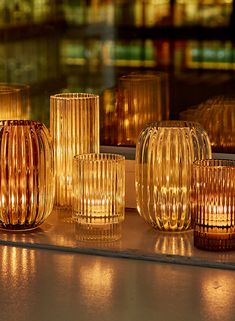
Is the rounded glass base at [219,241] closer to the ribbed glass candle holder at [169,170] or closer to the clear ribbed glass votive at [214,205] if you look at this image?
the clear ribbed glass votive at [214,205]

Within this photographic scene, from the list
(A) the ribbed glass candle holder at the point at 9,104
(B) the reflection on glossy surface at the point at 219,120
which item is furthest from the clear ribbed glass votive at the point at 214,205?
(A) the ribbed glass candle holder at the point at 9,104

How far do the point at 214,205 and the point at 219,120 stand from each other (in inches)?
14.1

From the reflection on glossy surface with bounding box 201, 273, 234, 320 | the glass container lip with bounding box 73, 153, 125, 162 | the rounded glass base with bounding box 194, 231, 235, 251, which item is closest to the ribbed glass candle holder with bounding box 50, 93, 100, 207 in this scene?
the glass container lip with bounding box 73, 153, 125, 162

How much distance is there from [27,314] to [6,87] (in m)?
0.92

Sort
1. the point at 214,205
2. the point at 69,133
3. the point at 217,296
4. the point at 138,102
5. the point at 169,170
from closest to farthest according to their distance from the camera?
the point at 217,296 < the point at 214,205 < the point at 169,170 < the point at 69,133 < the point at 138,102

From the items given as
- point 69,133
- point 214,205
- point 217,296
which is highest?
point 69,133

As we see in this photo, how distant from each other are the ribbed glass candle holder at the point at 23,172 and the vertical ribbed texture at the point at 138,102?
0.98 ft

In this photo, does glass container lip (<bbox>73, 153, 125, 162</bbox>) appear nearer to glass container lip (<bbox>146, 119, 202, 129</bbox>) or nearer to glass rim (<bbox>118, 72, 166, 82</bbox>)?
glass container lip (<bbox>146, 119, 202, 129</bbox>)

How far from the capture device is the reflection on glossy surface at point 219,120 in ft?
7.32

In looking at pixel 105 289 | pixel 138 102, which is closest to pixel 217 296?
pixel 105 289

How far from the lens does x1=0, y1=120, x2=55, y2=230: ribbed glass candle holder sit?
6.74 feet

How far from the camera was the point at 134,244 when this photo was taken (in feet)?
6.56

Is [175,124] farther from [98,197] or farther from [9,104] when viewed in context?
[9,104]

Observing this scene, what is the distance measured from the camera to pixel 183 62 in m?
2.27
